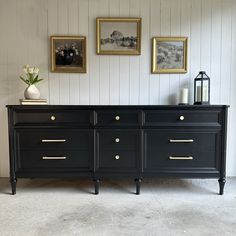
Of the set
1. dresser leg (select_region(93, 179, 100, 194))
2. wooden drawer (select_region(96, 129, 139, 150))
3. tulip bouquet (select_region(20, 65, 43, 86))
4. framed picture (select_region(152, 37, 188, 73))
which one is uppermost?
framed picture (select_region(152, 37, 188, 73))

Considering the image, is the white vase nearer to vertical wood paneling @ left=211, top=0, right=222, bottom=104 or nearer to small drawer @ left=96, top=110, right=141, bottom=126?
small drawer @ left=96, top=110, right=141, bottom=126

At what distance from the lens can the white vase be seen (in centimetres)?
253

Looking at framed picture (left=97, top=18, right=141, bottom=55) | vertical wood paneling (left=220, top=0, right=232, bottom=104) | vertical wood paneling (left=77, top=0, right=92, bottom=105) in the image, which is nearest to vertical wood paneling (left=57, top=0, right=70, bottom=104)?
vertical wood paneling (left=77, top=0, right=92, bottom=105)

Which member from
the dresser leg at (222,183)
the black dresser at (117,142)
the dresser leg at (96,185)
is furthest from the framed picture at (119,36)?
the dresser leg at (222,183)

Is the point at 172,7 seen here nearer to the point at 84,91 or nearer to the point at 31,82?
the point at 84,91

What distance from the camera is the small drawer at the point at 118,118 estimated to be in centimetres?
227

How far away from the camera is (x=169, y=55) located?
2.78m

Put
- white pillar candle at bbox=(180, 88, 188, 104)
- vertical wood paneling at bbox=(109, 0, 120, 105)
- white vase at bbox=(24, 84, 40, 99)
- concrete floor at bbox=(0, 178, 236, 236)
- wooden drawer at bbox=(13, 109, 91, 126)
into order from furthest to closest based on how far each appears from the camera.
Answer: vertical wood paneling at bbox=(109, 0, 120, 105), white pillar candle at bbox=(180, 88, 188, 104), white vase at bbox=(24, 84, 40, 99), wooden drawer at bbox=(13, 109, 91, 126), concrete floor at bbox=(0, 178, 236, 236)

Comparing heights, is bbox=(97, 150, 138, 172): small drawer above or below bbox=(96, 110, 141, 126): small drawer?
below

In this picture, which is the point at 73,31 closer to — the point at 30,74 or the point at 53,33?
the point at 53,33

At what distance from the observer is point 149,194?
92.7 inches

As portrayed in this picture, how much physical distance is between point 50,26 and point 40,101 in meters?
0.94

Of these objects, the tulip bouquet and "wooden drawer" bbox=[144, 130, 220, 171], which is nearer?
"wooden drawer" bbox=[144, 130, 220, 171]

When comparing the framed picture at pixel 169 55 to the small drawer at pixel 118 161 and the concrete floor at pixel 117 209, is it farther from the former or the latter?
the concrete floor at pixel 117 209
